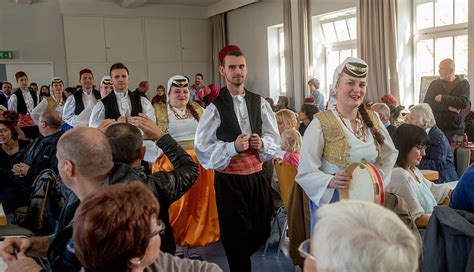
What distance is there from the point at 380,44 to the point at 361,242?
783 cm

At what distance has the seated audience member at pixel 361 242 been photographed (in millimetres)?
823

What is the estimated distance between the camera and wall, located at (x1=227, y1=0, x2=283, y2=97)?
11.1m

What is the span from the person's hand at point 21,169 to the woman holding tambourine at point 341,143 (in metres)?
2.30

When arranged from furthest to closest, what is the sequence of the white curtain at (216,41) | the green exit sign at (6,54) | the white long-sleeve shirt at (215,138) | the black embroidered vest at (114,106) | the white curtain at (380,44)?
1. the white curtain at (216,41)
2. the green exit sign at (6,54)
3. the white curtain at (380,44)
4. the black embroidered vest at (114,106)
5. the white long-sleeve shirt at (215,138)

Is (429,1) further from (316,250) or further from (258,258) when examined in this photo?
(316,250)

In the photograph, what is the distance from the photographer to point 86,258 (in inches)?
42.1

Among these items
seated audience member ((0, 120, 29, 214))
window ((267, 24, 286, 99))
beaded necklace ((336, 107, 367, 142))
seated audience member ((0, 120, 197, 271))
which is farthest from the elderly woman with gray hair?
window ((267, 24, 286, 99))

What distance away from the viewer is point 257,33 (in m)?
11.7

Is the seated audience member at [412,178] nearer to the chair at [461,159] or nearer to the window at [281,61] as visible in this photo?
the chair at [461,159]

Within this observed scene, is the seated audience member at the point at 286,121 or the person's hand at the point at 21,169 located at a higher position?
the seated audience member at the point at 286,121

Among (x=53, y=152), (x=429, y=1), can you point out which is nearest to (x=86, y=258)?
(x=53, y=152)

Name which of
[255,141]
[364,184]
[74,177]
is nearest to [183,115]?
[255,141]

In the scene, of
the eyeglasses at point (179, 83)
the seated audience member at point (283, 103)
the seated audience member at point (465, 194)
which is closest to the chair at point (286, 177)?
the eyeglasses at point (179, 83)

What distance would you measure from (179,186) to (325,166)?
88 centimetres
